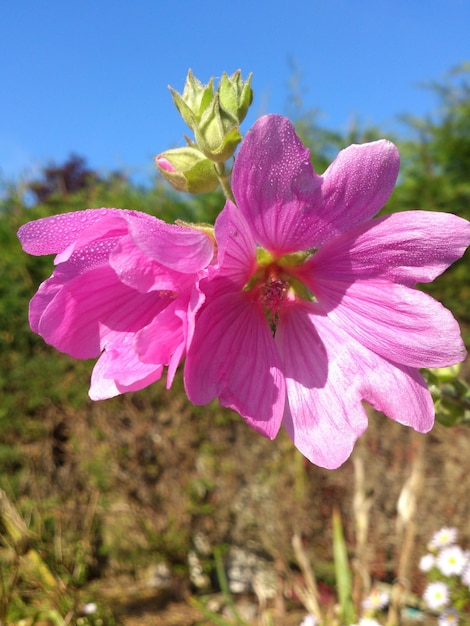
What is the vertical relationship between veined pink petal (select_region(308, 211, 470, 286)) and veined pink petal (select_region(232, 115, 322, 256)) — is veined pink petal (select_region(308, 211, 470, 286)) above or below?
below

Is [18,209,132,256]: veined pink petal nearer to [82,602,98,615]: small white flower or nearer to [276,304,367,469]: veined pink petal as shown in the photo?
[276,304,367,469]: veined pink petal

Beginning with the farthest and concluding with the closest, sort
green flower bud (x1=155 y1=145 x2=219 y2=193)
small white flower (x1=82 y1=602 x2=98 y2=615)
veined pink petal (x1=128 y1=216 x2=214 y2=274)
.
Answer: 1. small white flower (x1=82 y1=602 x2=98 y2=615)
2. green flower bud (x1=155 y1=145 x2=219 y2=193)
3. veined pink petal (x1=128 y1=216 x2=214 y2=274)

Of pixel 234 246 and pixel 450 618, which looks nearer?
pixel 234 246

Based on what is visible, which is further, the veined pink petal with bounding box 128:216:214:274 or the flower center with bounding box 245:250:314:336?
the flower center with bounding box 245:250:314:336

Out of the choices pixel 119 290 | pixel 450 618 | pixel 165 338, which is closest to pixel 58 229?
pixel 119 290

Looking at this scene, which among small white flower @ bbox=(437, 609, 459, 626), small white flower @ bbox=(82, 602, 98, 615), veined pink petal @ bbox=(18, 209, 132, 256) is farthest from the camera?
small white flower @ bbox=(82, 602, 98, 615)

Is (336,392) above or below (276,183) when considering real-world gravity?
below

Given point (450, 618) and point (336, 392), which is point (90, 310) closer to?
point (336, 392)

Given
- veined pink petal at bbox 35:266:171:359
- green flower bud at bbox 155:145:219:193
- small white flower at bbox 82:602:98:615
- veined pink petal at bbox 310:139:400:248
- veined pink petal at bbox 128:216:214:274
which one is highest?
green flower bud at bbox 155:145:219:193

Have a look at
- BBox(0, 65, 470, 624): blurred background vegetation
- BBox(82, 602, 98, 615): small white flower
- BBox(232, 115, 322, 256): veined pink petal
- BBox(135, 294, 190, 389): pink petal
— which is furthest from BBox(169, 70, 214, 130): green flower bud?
BBox(0, 65, 470, 624): blurred background vegetation
